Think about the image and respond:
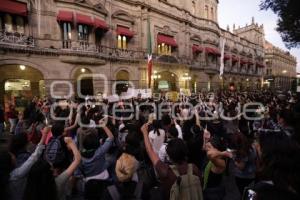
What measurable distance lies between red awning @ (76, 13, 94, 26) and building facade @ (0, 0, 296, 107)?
0.26 feet

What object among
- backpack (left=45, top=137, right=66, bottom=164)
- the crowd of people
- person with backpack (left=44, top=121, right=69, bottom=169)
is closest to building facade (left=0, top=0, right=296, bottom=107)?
person with backpack (left=44, top=121, right=69, bottom=169)

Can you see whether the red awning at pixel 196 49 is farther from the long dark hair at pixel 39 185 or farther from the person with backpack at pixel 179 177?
the long dark hair at pixel 39 185

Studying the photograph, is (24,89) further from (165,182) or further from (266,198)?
(266,198)

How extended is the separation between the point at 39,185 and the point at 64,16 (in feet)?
58.0

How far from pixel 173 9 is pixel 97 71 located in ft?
44.7

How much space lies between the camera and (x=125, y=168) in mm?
3416

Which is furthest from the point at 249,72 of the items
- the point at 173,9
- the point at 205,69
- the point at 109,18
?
the point at 109,18

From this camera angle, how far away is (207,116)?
30.1 feet

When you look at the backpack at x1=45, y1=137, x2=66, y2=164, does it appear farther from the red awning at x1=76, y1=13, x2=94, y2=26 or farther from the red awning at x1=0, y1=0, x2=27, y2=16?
the red awning at x1=76, y1=13, x2=94, y2=26

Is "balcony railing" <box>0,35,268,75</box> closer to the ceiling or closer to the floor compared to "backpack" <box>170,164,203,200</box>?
closer to the ceiling

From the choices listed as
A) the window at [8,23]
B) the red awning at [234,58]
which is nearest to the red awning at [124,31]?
the window at [8,23]

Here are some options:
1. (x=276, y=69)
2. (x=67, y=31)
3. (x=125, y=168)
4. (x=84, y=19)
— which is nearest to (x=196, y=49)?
(x=84, y=19)

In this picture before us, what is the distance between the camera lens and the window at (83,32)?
2005cm

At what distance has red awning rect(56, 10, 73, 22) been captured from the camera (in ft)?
60.1
